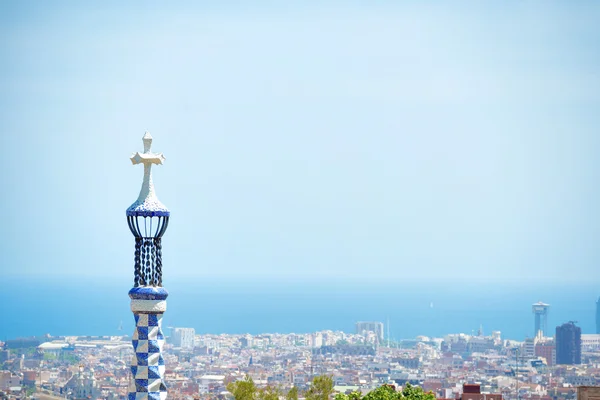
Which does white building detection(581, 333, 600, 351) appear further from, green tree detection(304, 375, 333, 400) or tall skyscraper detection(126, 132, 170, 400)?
tall skyscraper detection(126, 132, 170, 400)

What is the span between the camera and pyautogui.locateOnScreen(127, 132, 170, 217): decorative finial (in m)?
11.3

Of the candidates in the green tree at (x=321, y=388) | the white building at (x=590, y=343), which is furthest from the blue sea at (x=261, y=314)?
the green tree at (x=321, y=388)

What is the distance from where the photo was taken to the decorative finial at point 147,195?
445 inches

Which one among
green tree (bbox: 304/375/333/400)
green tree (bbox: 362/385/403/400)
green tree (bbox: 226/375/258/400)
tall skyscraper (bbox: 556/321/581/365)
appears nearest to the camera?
green tree (bbox: 362/385/403/400)

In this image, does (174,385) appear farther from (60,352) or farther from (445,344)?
(445,344)

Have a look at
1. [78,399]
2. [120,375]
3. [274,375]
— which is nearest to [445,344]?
[274,375]

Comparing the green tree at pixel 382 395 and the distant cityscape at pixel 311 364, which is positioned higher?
the green tree at pixel 382 395

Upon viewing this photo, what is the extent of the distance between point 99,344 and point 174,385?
28.5 meters

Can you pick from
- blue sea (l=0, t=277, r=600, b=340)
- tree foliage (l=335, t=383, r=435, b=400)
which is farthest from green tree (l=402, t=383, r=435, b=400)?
blue sea (l=0, t=277, r=600, b=340)

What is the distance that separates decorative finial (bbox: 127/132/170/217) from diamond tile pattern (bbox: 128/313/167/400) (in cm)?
85

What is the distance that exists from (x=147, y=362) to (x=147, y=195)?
1420 mm

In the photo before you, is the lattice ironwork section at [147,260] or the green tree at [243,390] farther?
the green tree at [243,390]

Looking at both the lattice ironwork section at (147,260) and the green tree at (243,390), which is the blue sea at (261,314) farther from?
the lattice ironwork section at (147,260)

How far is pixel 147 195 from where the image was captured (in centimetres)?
1146
